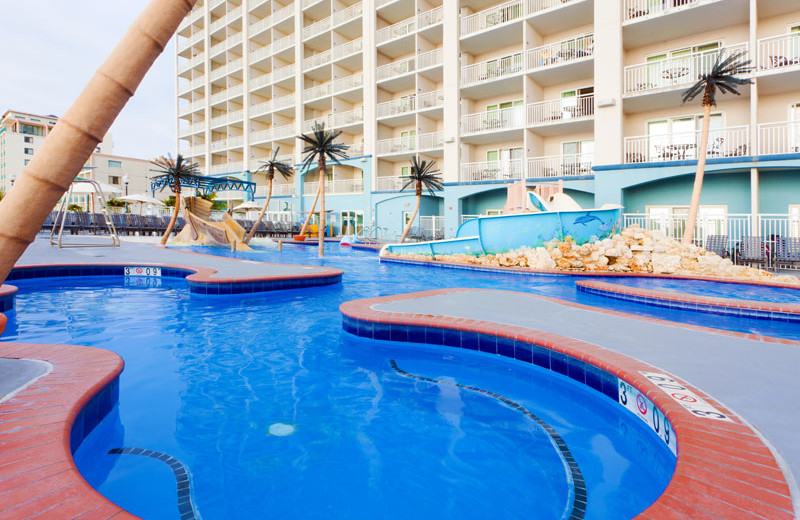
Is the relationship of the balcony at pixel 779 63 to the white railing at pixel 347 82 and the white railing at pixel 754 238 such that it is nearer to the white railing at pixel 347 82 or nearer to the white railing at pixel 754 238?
the white railing at pixel 754 238

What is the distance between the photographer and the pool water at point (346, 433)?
2273 mm

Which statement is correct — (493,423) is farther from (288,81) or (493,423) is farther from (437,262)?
(288,81)

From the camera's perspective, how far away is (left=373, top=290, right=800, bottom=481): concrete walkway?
2395 mm

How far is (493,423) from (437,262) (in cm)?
1033

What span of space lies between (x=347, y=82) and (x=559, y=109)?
14.2 m

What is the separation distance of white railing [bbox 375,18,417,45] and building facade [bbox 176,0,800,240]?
89mm

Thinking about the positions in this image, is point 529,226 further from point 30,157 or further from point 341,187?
point 30,157

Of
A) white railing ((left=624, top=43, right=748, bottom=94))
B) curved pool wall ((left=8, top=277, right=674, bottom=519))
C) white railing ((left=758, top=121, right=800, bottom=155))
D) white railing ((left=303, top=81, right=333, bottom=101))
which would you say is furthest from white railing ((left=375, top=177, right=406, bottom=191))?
curved pool wall ((left=8, top=277, right=674, bottom=519))

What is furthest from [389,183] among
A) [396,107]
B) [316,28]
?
[316,28]

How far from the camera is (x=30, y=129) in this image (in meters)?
76.0

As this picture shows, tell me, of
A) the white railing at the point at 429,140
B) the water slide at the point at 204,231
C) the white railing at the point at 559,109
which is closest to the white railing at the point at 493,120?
the white railing at the point at 559,109

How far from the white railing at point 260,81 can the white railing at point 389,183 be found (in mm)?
13280

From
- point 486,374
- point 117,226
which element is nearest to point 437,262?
point 486,374

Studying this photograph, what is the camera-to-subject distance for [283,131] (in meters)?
31.2
